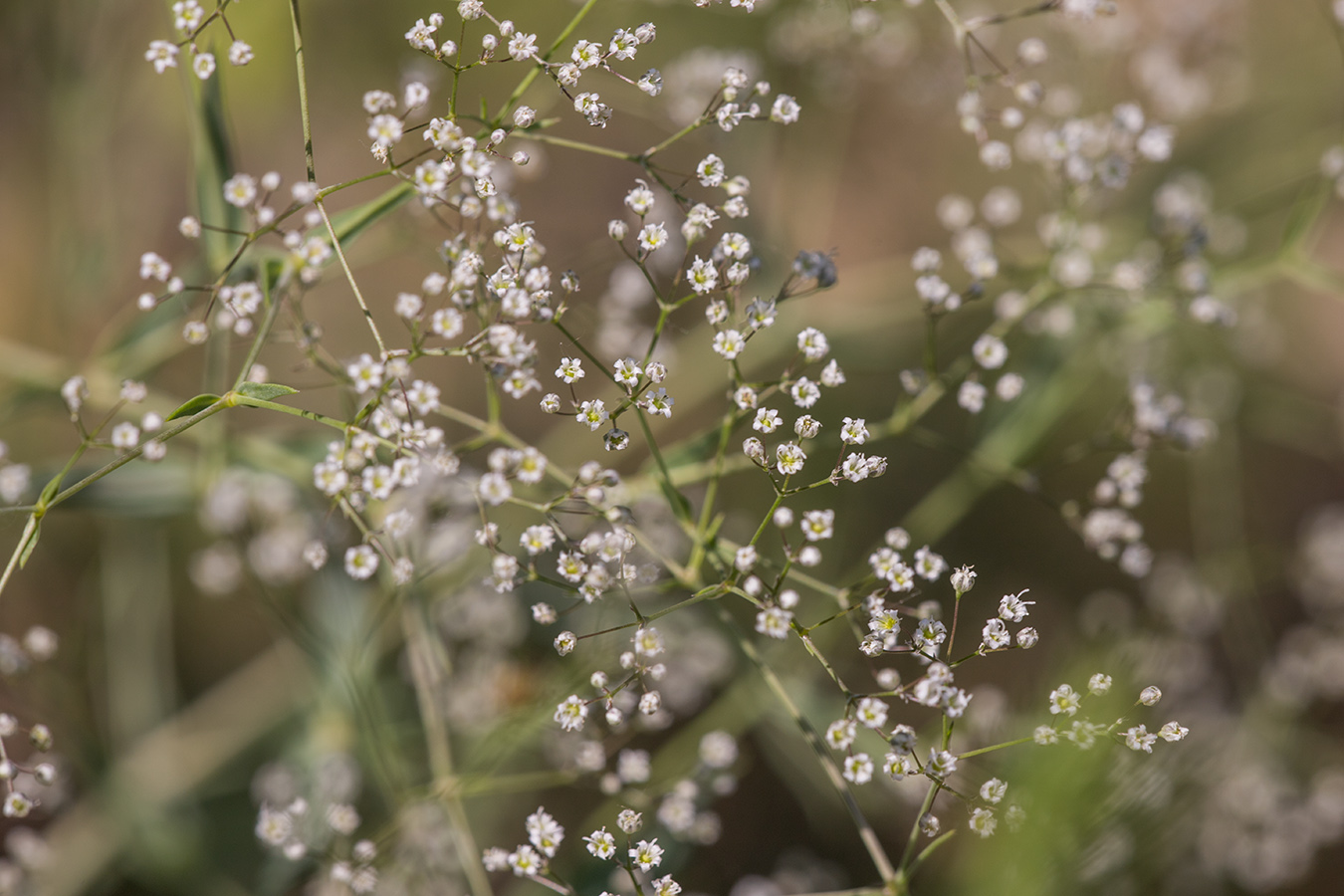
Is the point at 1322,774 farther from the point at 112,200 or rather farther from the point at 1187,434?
the point at 112,200

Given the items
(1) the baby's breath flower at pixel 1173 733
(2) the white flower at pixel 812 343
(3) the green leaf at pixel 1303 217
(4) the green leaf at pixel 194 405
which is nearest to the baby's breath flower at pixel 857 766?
(1) the baby's breath flower at pixel 1173 733

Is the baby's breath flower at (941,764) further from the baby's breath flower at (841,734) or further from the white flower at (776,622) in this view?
the white flower at (776,622)

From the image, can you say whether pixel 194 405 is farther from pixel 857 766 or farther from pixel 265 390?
pixel 857 766

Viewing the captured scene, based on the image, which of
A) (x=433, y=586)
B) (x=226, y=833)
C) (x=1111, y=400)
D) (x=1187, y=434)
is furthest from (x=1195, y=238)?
(x=226, y=833)

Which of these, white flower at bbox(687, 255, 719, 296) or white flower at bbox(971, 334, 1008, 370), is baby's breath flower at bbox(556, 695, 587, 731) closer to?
white flower at bbox(687, 255, 719, 296)

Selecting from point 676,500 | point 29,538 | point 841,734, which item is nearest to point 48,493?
point 29,538

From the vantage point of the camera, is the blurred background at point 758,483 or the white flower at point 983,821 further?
the blurred background at point 758,483

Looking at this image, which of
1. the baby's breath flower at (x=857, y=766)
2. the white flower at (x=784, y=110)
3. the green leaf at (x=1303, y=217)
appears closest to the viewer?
the baby's breath flower at (x=857, y=766)

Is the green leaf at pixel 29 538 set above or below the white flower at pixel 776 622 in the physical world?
above
